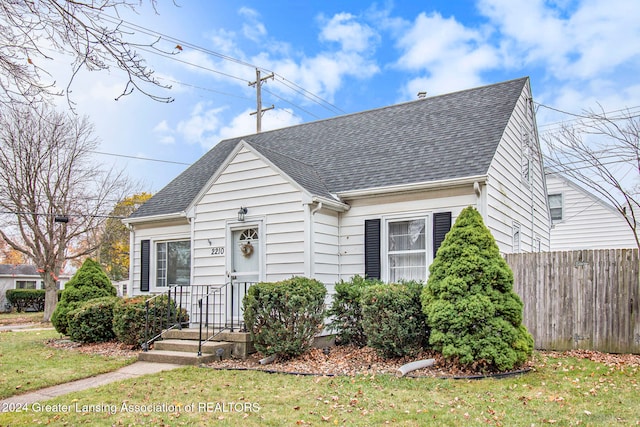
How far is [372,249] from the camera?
972 centimetres

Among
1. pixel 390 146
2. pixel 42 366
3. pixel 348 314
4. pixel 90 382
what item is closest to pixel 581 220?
pixel 390 146

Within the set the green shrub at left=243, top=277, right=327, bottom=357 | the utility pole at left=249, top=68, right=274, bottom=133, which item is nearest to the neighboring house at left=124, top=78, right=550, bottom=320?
the green shrub at left=243, top=277, right=327, bottom=357

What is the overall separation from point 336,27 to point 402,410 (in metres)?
8.33

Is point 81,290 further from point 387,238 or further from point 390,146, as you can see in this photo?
point 390,146

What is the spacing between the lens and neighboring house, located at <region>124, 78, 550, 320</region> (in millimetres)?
9328

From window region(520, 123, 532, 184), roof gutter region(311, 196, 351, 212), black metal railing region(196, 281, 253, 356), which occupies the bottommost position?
black metal railing region(196, 281, 253, 356)

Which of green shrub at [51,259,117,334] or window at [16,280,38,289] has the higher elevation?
green shrub at [51,259,117,334]

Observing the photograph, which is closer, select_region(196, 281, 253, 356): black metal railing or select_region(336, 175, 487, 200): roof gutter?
select_region(336, 175, 487, 200): roof gutter

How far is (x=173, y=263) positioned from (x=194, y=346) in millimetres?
4239

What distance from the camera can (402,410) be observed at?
205 inches

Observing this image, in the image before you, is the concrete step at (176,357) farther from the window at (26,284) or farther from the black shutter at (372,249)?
the window at (26,284)

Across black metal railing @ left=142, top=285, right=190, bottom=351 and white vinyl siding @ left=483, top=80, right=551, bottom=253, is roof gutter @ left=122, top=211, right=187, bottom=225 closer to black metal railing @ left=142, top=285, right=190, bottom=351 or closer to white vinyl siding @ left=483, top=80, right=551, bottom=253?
black metal railing @ left=142, top=285, right=190, bottom=351

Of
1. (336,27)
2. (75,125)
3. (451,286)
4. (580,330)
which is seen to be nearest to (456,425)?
(451,286)

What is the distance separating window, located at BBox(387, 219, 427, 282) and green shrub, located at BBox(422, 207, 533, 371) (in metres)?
1.76
